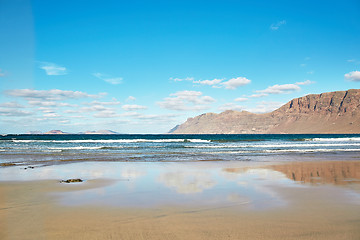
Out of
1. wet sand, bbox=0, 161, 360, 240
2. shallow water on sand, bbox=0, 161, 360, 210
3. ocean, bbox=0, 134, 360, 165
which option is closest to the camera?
wet sand, bbox=0, 161, 360, 240

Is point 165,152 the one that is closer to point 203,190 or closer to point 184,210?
point 203,190

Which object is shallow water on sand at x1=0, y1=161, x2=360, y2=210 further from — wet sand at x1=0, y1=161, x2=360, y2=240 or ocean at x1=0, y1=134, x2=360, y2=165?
ocean at x1=0, y1=134, x2=360, y2=165

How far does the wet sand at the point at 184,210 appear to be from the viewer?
4.90 metres

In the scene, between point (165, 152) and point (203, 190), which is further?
point (165, 152)

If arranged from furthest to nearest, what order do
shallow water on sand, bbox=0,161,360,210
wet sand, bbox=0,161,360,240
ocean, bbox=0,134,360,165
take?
ocean, bbox=0,134,360,165 → shallow water on sand, bbox=0,161,360,210 → wet sand, bbox=0,161,360,240

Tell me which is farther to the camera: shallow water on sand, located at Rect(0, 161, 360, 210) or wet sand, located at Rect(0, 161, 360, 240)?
shallow water on sand, located at Rect(0, 161, 360, 210)

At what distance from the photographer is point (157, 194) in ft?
26.2

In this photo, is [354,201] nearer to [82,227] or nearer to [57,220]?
[82,227]

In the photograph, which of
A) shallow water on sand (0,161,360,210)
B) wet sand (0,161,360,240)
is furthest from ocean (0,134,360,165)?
wet sand (0,161,360,240)

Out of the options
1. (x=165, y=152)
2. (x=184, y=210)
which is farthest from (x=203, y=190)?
(x=165, y=152)

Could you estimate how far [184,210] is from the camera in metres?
6.23

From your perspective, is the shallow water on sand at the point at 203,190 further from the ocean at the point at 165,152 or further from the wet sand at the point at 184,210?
the ocean at the point at 165,152

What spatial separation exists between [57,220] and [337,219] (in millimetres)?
5924

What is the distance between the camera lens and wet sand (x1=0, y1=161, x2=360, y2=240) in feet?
16.1
